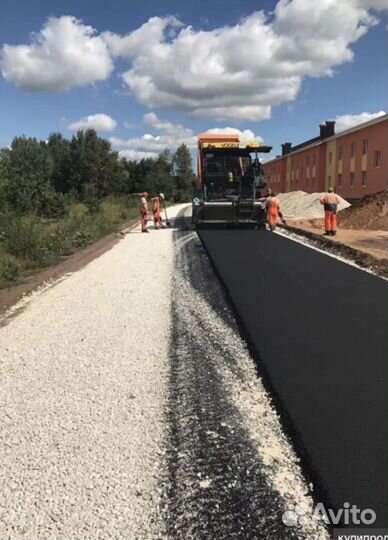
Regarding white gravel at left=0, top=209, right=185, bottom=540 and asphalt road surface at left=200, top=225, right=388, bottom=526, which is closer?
white gravel at left=0, top=209, right=185, bottom=540

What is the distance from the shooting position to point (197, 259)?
509 inches

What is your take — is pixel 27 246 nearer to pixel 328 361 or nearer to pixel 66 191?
pixel 328 361

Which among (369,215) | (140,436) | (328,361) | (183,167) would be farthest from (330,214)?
(183,167)

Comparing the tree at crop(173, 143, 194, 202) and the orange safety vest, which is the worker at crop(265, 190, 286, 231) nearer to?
the orange safety vest

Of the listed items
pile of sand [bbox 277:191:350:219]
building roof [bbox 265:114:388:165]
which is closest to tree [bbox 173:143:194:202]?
building roof [bbox 265:114:388:165]

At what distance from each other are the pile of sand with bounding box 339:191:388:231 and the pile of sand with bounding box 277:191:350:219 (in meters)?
5.95

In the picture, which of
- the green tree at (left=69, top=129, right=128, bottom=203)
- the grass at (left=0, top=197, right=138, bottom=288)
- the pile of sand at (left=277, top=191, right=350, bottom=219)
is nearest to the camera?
the grass at (left=0, top=197, right=138, bottom=288)

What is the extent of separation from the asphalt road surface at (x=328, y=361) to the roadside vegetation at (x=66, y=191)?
555cm

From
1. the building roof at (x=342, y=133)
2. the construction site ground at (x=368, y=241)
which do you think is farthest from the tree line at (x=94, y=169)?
the construction site ground at (x=368, y=241)

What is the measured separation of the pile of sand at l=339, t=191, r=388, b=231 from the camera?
21484mm

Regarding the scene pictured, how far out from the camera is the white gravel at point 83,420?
2875 millimetres

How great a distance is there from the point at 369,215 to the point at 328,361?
1830 centimetres

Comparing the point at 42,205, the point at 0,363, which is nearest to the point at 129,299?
the point at 0,363

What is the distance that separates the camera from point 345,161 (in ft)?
140
